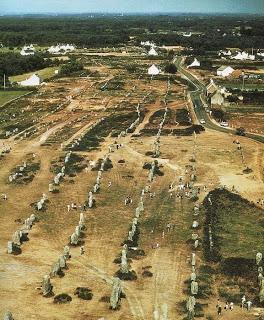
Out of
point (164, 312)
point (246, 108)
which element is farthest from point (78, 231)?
point (246, 108)

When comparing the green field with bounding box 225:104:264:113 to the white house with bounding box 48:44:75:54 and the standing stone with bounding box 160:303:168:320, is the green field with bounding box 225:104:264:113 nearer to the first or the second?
the standing stone with bounding box 160:303:168:320

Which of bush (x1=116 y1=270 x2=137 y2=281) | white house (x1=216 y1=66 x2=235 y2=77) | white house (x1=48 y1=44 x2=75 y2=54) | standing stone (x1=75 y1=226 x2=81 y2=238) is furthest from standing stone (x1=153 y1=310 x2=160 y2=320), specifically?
white house (x1=48 y1=44 x2=75 y2=54)

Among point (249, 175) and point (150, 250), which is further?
point (249, 175)

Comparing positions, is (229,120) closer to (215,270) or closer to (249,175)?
(249,175)

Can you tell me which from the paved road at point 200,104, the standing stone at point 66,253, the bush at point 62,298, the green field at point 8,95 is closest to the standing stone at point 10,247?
the standing stone at point 66,253

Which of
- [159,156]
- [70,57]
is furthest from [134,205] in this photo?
[70,57]

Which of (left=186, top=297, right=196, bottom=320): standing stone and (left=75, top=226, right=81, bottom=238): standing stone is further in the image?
(left=75, top=226, right=81, bottom=238): standing stone

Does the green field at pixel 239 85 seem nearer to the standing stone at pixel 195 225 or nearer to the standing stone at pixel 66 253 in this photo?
the standing stone at pixel 195 225
